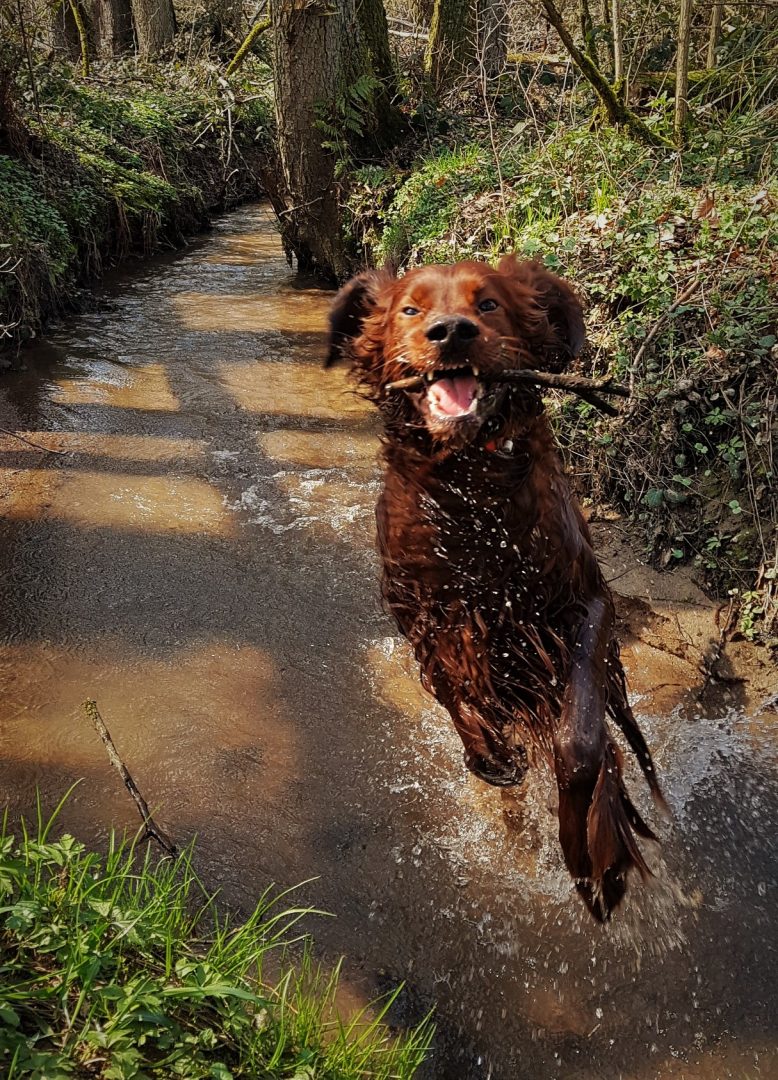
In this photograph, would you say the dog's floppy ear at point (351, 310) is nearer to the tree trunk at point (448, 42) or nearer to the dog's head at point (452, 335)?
the dog's head at point (452, 335)

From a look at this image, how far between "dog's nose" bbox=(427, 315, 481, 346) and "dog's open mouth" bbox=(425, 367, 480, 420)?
3.4 inches

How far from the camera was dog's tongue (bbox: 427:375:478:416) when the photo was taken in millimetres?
2377

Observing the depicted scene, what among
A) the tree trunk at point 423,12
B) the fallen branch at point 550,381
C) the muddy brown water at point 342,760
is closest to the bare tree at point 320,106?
the tree trunk at point 423,12

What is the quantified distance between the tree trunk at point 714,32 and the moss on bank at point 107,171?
5014 mm

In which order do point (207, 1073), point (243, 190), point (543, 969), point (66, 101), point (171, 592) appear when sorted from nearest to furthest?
point (207, 1073) < point (543, 969) < point (171, 592) < point (66, 101) < point (243, 190)

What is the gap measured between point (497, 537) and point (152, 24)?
58.4 feet

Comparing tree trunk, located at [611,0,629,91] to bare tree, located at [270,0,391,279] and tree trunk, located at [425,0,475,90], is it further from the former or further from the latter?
tree trunk, located at [425,0,475,90]

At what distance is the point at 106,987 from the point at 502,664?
1512mm

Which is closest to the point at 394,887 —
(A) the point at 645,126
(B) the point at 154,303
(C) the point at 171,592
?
(C) the point at 171,592

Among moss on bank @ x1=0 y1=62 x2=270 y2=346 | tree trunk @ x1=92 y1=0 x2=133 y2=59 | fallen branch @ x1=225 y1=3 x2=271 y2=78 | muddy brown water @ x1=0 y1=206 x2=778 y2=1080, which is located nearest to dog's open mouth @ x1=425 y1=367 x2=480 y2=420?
muddy brown water @ x1=0 y1=206 x2=778 y2=1080

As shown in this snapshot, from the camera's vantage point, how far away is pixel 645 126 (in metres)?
6.41

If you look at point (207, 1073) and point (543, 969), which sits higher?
point (207, 1073)

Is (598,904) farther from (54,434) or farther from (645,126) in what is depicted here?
(645,126)

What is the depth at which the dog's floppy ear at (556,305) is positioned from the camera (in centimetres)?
272
